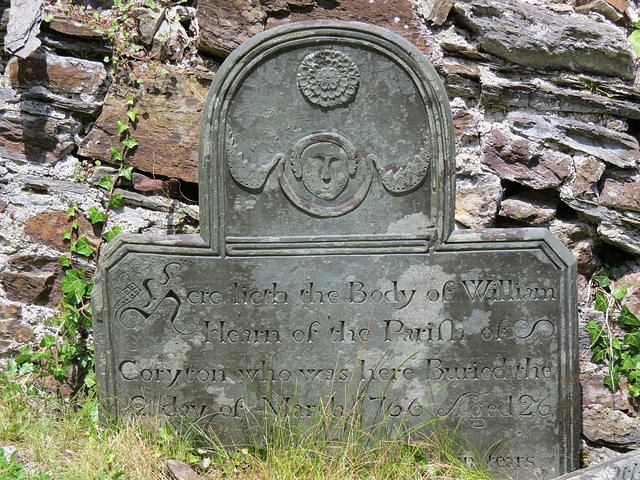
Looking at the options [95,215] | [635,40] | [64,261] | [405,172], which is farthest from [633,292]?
[64,261]

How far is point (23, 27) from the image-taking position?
9.71 feet

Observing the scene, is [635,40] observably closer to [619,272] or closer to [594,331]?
[619,272]

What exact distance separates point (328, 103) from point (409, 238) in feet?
2.31

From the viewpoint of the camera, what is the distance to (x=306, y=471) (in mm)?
2506

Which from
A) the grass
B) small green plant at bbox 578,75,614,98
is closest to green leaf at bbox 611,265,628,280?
small green plant at bbox 578,75,614,98

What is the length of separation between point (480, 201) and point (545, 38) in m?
0.92

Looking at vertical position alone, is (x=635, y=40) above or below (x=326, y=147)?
above

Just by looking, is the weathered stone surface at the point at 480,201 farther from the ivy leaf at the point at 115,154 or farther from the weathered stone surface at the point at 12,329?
the weathered stone surface at the point at 12,329

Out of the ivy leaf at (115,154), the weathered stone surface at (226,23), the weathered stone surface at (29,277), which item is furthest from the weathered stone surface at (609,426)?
the weathered stone surface at (29,277)

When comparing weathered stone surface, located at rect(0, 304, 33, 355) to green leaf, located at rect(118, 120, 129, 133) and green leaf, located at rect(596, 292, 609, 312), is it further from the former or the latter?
green leaf, located at rect(596, 292, 609, 312)

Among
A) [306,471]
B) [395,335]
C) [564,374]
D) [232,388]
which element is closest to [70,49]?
[232,388]

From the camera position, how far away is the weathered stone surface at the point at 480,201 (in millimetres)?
3158

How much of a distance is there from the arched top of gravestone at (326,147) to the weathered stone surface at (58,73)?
37.2 inches

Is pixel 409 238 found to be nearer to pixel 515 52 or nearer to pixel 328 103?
pixel 328 103
